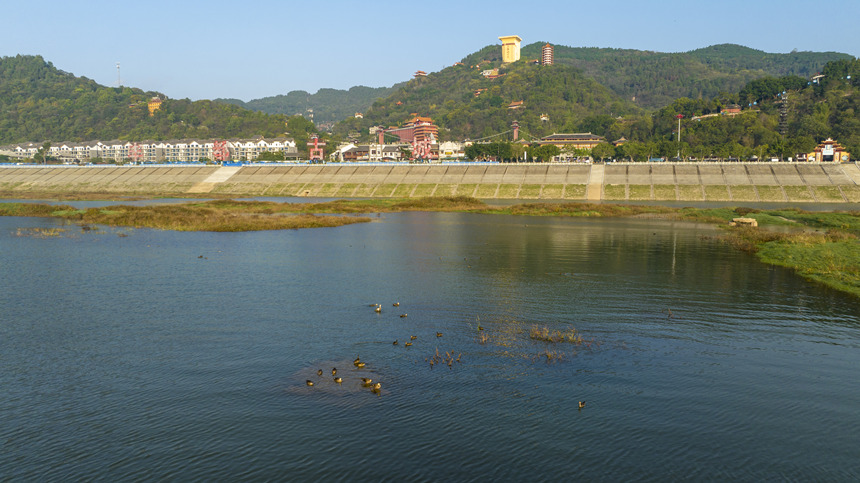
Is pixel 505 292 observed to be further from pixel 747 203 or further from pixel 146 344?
pixel 747 203

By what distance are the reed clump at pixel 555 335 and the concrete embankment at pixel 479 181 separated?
103254 millimetres

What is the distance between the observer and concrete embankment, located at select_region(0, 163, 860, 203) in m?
122

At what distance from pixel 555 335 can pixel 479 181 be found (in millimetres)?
115718

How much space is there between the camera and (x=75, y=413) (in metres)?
19.1

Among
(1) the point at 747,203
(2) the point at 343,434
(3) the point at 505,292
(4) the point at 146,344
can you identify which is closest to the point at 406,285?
(3) the point at 505,292

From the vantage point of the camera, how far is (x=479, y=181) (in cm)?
14175

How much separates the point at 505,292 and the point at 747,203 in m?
96.5

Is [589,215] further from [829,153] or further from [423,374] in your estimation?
[829,153]

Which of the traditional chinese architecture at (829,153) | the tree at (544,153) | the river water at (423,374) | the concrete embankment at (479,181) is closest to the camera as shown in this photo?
the river water at (423,374)

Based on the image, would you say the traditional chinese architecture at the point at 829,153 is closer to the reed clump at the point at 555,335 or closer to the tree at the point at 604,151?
the tree at the point at 604,151

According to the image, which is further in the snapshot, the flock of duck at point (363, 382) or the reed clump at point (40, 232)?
the reed clump at point (40, 232)

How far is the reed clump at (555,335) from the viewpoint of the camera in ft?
89.0

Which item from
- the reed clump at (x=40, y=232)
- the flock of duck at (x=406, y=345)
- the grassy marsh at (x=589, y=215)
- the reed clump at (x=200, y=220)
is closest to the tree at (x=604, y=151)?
the grassy marsh at (x=589, y=215)

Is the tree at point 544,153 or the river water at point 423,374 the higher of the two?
the tree at point 544,153
